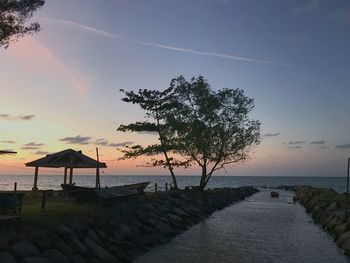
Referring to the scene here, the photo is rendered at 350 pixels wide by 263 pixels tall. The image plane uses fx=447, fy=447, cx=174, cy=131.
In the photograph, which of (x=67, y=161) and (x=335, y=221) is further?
(x=335, y=221)

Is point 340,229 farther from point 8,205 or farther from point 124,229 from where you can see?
point 8,205

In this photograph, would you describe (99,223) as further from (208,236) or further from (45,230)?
(208,236)

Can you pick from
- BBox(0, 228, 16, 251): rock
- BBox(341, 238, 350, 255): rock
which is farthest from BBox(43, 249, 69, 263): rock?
BBox(341, 238, 350, 255): rock

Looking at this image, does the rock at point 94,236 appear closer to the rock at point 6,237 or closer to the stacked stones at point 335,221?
the rock at point 6,237

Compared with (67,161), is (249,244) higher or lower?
lower

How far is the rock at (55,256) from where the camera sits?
1633 centimetres

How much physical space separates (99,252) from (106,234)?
3.08 m

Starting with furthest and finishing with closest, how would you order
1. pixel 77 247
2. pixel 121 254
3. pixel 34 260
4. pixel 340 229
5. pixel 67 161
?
pixel 67 161 → pixel 340 229 → pixel 121 254 → pixel 77 247 → pixel 34 260

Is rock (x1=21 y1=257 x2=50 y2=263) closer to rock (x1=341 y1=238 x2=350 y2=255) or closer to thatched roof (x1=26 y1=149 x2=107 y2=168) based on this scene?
thatched roof (x1=26 y1=149 x2=107 y2=168)

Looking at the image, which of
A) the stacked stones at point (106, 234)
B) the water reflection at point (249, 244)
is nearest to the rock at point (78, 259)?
the stacked stones at point (106, 234)

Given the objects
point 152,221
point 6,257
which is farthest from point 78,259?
point 152,221

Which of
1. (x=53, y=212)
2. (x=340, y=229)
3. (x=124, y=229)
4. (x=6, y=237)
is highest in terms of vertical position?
(x=53, y=212)

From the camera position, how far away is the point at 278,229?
32938mm

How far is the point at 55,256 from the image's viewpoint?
1655 cm
